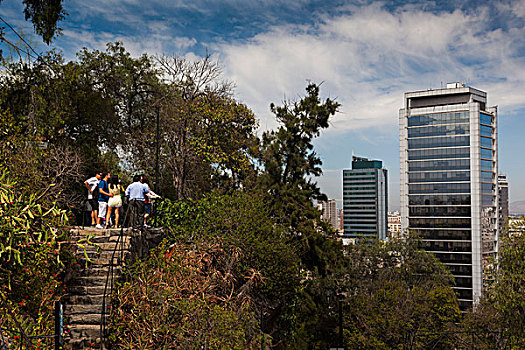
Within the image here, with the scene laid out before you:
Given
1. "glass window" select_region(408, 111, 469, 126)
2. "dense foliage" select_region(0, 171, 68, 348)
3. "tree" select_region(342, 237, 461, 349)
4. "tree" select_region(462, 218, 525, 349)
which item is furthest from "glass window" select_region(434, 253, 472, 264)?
"dense foliage" select_region(0, 171, 68, 348)

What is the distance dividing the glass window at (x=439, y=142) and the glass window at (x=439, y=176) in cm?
460

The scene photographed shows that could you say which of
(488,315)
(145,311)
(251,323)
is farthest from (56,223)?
(488,315)

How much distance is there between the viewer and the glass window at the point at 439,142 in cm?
6736

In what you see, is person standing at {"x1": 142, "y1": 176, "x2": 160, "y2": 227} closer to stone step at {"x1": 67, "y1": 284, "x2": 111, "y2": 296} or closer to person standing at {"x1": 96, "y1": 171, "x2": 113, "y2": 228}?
person standing at {"x1": 96, "y1": 171, "x2": 113, "y2": 228}

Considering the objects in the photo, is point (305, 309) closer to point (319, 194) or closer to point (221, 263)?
point (319, 194)

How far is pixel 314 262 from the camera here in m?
13.7

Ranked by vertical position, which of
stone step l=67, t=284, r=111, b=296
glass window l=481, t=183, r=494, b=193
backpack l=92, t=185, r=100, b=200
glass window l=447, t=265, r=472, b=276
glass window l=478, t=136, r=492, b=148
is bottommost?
glass window l=447, t=265, r=472, b=276

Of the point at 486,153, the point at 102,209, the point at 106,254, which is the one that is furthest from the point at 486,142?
the point at 106,254

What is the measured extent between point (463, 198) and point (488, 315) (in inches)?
2133

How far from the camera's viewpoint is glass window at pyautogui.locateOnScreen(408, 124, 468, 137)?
220ft

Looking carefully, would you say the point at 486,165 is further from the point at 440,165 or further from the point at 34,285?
the point at 34,285

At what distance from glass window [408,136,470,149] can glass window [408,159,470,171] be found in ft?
8.63

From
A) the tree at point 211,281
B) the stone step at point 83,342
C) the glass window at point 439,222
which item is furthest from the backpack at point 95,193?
the glass window at point 439,222

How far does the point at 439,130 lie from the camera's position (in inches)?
2692
